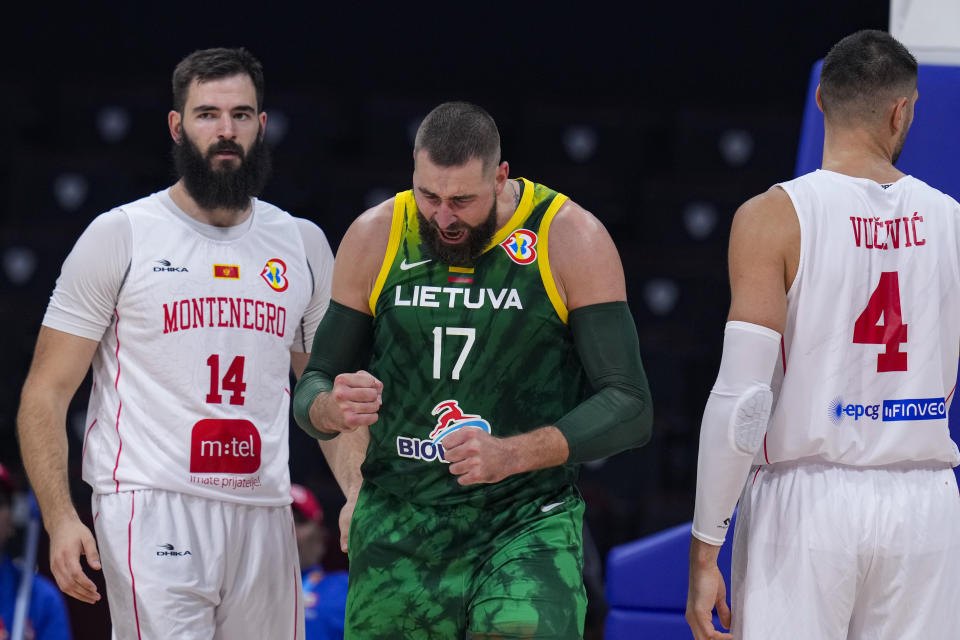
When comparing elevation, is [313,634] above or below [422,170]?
below

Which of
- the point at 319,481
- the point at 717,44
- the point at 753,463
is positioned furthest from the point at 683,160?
the point at 753,463

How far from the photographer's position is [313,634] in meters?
6.04

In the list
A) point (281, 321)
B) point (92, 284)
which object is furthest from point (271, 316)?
point (92, 284)

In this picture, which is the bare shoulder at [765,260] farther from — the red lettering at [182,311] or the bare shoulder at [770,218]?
the red lettering at [182,311]

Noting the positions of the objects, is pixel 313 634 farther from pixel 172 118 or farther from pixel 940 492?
pixel 940 492

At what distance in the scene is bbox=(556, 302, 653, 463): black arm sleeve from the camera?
10.8 feet

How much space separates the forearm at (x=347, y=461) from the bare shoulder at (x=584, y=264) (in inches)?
36.8

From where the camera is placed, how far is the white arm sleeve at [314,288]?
4492 mm

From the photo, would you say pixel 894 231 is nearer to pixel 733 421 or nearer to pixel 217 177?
pixel 733 421

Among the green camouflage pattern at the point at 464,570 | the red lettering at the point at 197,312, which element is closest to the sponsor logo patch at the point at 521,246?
the green camouflage pattern at the point at 464,570

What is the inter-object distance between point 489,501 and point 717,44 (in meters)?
7.48

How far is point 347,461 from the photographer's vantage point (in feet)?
14.1

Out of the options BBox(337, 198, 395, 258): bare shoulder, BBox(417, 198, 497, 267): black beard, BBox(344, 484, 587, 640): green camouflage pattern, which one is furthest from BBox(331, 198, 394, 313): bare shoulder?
BBox(344, 484, 587, 640): green camouflage pattern

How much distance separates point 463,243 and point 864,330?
1.04 m
